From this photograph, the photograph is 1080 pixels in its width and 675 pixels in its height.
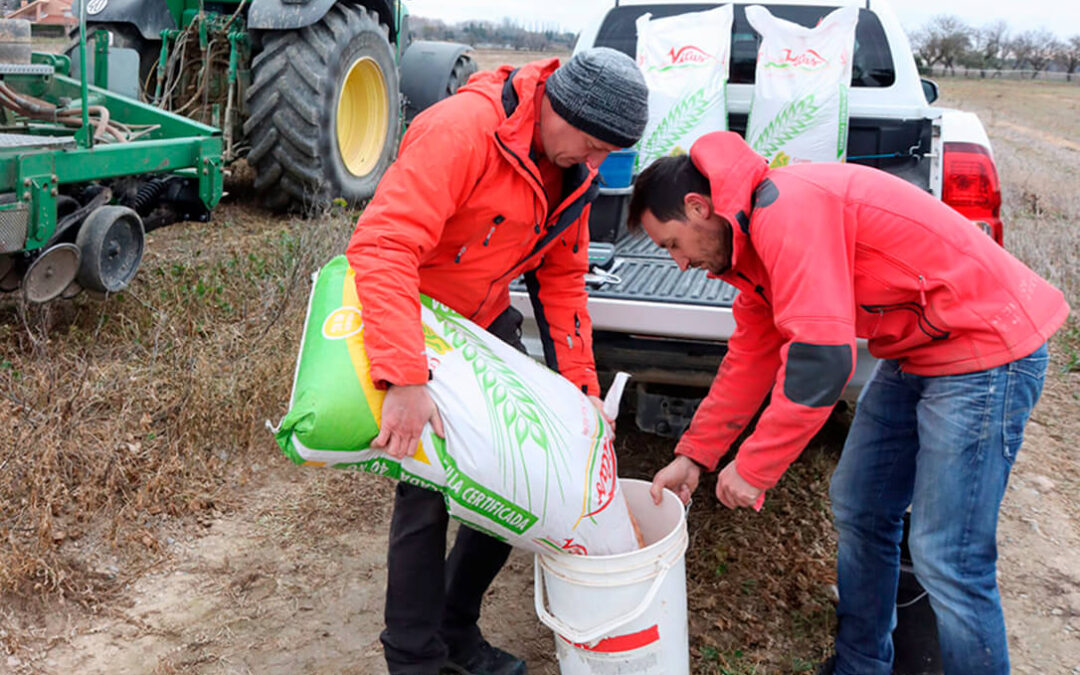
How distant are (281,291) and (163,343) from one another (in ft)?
2.55

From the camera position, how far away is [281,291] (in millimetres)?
4723

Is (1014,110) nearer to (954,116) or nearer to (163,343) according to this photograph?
(954,116)

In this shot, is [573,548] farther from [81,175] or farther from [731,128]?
[731,128]

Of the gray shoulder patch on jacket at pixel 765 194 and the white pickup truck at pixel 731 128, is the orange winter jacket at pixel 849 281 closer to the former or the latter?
the gray shoulder patch on jacket at pixel 765 194

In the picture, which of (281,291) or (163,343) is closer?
(163,343)

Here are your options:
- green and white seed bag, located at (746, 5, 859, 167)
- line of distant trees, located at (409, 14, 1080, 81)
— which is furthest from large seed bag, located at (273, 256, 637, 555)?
line of distant trees, located at (409, 14, 1080, 81)

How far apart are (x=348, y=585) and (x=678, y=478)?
1113 mm

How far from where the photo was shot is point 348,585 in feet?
9.67

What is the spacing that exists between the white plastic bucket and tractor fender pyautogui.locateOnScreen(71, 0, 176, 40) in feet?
17.4

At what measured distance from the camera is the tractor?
5.75 m

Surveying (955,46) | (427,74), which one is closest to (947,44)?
(955,46)

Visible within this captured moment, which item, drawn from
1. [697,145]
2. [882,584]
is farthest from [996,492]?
[697,145]

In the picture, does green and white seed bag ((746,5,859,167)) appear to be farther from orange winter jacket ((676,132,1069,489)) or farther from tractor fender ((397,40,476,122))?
tractor fender ((397,40,476,122))

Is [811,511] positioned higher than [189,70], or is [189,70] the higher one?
[189,70]
